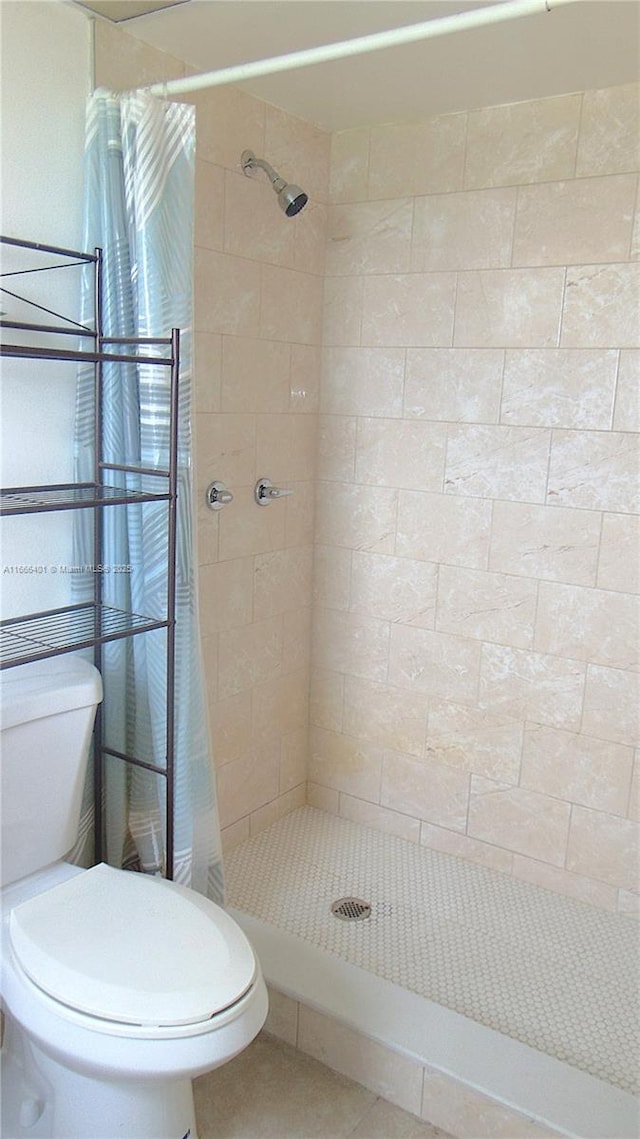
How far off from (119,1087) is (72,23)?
207 centimetres

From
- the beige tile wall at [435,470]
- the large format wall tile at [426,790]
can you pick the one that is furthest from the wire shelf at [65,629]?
the large format wall tile at [426,790]

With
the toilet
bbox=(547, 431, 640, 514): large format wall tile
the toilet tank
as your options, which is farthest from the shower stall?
the toilet tank

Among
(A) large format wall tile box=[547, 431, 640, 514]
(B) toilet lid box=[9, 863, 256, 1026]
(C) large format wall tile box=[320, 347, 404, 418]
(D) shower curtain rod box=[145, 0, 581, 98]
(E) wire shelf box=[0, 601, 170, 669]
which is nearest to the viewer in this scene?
(D) shower curtain rod box=[145, 0, 581, 98]

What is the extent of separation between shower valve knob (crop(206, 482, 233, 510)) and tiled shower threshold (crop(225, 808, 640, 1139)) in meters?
1.07

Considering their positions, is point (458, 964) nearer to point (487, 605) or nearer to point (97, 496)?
point (487, 605)

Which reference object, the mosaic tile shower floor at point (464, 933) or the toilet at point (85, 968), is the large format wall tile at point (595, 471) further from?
the toilet at point (85, 968)

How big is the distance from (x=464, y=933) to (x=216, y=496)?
1.33 meters

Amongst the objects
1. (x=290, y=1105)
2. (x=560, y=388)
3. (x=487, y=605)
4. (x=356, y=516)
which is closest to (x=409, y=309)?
(x=560, y=388)

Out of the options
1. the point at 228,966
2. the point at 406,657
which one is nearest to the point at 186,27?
the point at 406,657

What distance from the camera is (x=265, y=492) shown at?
8.27ft

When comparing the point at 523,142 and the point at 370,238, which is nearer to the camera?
the point at 523,142

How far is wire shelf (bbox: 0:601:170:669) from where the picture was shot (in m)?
1.74

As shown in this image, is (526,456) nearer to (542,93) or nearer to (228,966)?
(542,93)

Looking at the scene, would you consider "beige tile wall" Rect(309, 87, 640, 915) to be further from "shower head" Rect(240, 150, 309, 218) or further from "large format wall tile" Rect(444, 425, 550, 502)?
"shower head" Rect(240, 150, 309, 218)
